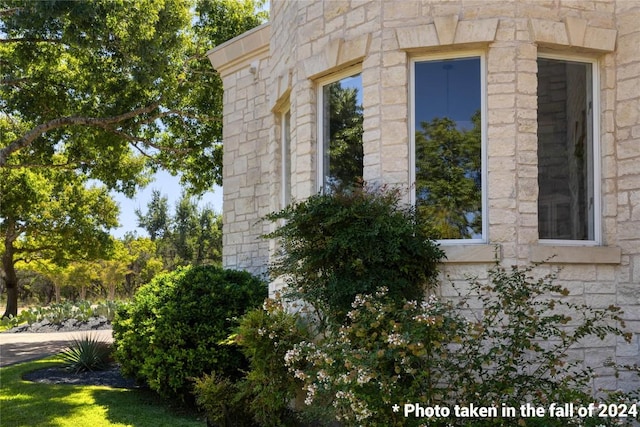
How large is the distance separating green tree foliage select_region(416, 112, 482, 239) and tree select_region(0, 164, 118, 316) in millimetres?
14341

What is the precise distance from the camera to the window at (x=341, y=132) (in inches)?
261

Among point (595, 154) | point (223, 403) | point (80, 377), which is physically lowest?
point (80, 377)

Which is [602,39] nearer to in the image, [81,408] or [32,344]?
[81,408]

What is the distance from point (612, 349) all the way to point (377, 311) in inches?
101

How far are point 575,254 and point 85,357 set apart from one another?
758 centimetres

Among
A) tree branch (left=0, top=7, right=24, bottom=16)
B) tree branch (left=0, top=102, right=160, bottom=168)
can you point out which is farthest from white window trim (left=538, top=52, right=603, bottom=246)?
tree branch (left=0, top=102, right=160, bottom=168)

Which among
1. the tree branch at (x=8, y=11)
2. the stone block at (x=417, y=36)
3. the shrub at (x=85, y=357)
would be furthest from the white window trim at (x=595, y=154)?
the tree branch at (x=8, y=11)

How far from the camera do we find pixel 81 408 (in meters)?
7.14

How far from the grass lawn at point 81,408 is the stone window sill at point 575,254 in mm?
4082

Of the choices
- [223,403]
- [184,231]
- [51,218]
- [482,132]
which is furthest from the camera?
[184,231]

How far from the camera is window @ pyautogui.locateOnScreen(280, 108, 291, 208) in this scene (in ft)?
27.2

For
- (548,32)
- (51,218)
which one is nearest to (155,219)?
(51,218)

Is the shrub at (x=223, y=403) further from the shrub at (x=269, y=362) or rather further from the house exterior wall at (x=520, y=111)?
A: the house exterior wall at (x=520, y=111)

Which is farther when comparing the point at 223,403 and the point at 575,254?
the point at 223,403
